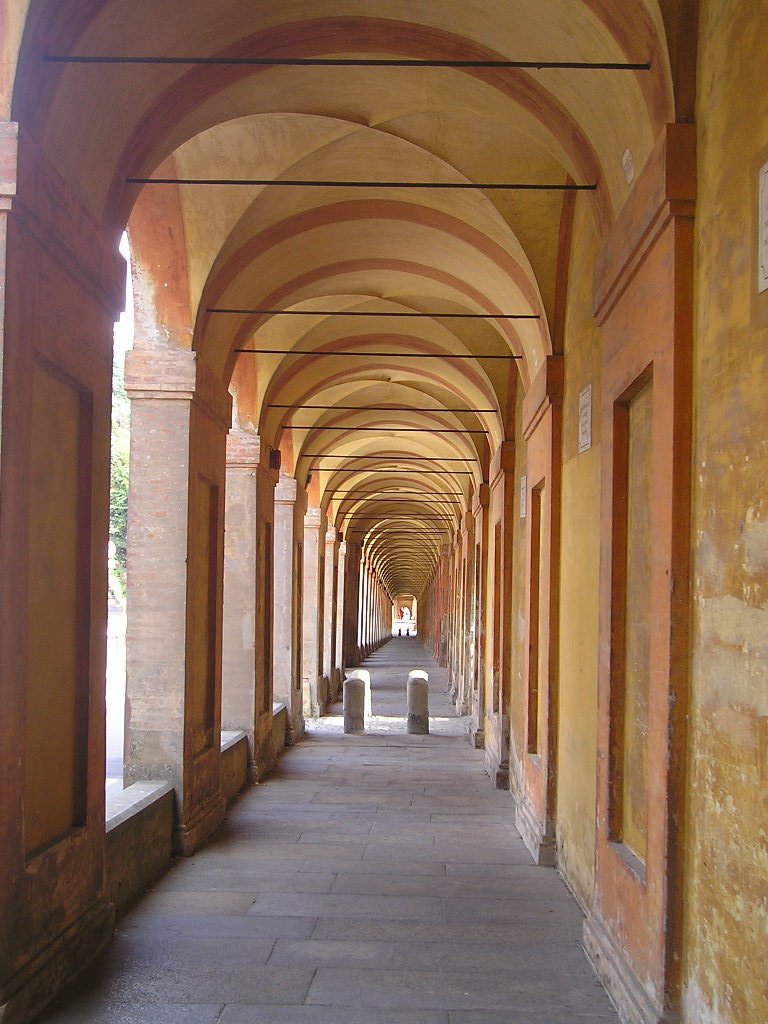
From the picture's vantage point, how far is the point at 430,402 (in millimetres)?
18781

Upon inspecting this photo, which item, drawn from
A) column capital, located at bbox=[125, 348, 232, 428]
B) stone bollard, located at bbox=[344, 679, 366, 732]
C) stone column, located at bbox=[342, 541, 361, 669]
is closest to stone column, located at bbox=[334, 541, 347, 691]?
stone column, located at bbox=[342, 541, 361, 669]

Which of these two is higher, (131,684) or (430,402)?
(430,402)

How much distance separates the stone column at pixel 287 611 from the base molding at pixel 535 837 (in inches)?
264

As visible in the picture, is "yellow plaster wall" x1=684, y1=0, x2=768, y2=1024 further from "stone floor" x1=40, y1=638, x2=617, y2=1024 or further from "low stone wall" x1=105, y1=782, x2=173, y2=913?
"low stone wall" x1=105, y1=782, x2=173, y2=913

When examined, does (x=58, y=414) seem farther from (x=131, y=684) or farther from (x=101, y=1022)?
(x=131, y=684)

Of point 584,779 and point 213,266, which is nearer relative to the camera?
point 584,779

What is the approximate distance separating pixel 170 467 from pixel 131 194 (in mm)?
2728

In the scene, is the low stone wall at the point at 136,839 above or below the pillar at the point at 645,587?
below

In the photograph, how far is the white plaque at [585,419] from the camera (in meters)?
7.29

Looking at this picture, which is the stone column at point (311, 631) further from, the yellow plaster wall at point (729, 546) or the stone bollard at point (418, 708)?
the yellow plaster wall at point (729, 546)

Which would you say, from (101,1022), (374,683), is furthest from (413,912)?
(374,683)

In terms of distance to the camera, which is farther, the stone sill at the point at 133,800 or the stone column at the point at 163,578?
the stone column at the point at 163,578

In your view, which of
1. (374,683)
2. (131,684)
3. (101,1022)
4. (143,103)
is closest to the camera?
(101,1022)

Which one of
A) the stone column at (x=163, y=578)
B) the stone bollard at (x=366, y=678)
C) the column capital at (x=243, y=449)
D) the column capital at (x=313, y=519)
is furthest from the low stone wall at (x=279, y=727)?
the column capital at (x=313, y=519)
